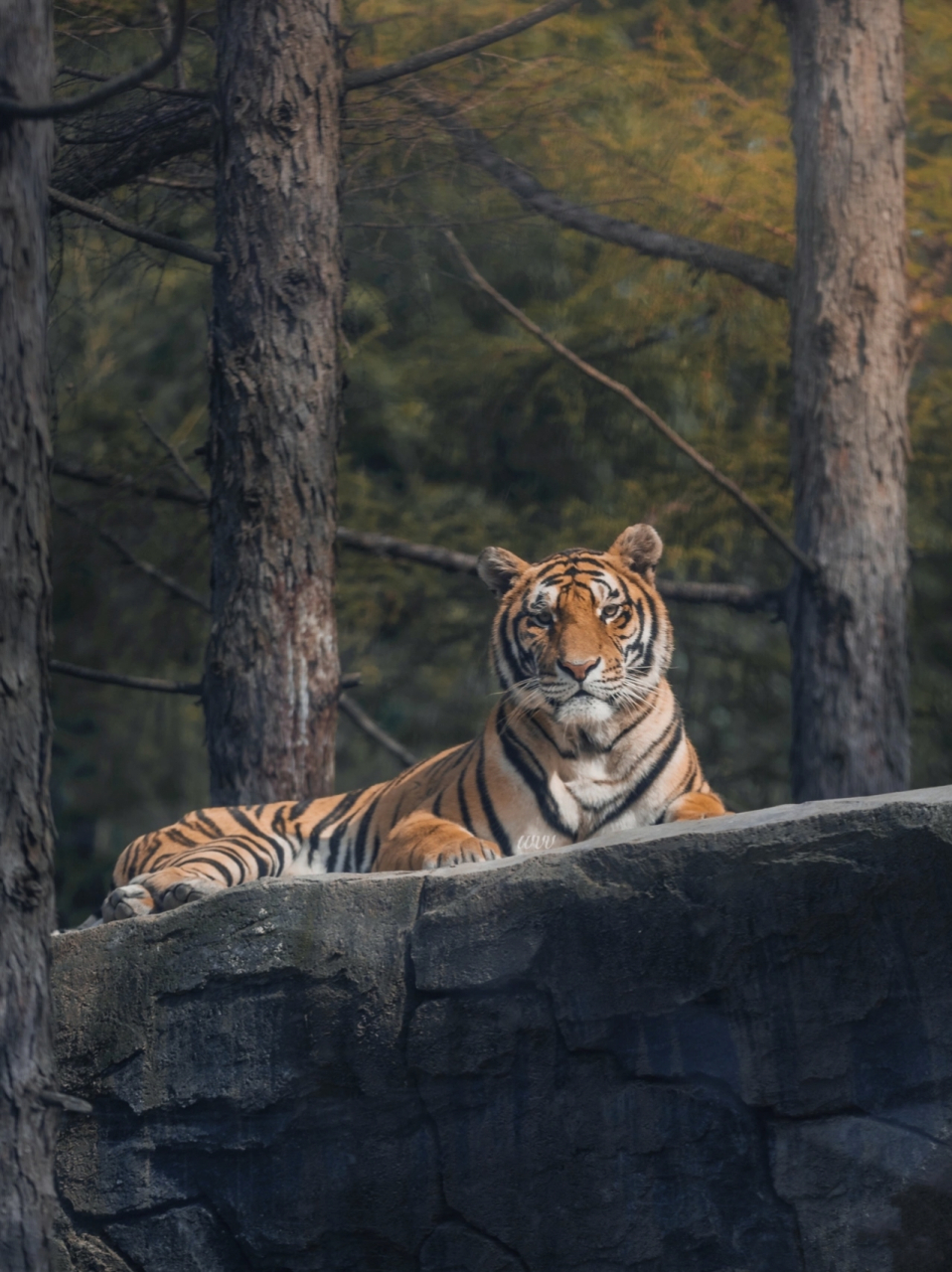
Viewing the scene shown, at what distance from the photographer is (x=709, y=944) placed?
3.56 m

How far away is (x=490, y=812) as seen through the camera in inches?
183

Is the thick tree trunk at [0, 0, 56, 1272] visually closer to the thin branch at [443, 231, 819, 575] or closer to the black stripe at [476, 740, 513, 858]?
the black stripe at [476, 740, 513, 858]

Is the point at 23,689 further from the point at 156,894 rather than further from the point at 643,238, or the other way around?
the point at 643,238

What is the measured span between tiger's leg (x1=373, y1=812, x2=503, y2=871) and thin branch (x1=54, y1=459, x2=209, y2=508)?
328cm

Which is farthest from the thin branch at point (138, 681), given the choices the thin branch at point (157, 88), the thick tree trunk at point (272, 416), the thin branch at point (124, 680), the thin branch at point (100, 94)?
the thin branch at point (100, 94)

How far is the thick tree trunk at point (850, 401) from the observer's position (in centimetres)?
694

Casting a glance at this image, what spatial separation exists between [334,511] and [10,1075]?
300cm

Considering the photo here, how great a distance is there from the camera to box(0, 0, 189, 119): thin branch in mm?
2979

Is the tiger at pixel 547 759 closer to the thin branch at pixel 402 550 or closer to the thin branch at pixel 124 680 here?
the thin branch at pixel 124 680

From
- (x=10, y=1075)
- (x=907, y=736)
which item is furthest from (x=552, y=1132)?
(x=907, y=736)

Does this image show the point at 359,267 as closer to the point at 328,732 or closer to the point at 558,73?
the point at 558,73

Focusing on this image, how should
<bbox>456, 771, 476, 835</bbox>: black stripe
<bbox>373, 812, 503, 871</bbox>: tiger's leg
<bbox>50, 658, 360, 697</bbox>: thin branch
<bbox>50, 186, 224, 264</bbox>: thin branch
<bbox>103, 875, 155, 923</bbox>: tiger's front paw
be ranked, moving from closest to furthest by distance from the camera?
<bbox>373, 812, 503, 871</bbox>: tiger's leg
<bbox>103, 875, 155, 923</bbox>: tiger's front paw
<bbox>456, 771, 476, 835</bbox>: black stripe
<bbox>50, 186, 224, 264</bbox>: thin branch
<bbox>50, 658, 360, 697</bbox>: thin branch

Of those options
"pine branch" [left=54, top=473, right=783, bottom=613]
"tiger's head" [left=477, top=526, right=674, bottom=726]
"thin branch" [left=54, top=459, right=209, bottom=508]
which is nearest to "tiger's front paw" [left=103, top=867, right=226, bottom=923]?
"tiger's head" [left=477, top=526, right=674, bottom=726]

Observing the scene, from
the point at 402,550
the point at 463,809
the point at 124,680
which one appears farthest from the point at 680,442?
the point at 124,680
